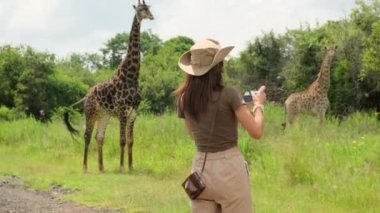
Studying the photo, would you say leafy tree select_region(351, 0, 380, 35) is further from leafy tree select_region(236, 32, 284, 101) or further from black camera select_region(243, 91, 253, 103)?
black camera select_region(243, 91, 253, 103)

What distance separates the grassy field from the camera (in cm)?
799

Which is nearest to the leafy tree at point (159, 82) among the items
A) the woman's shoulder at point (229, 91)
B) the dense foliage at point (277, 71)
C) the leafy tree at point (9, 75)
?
the dense foliage at point (277, 71)

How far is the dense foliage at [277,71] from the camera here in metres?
20.1

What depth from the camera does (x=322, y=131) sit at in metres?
13.9

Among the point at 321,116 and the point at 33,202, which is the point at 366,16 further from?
the point at 33,202

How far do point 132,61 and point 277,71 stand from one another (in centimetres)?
1508

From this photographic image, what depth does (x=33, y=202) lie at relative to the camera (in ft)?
29.2

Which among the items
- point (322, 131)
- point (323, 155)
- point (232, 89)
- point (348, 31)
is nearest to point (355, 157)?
point (323, 155)

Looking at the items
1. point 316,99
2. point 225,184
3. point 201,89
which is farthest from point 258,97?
point 316,99

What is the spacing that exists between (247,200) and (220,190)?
20 cm

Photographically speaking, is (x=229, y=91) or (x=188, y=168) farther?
(x=188, y=168)

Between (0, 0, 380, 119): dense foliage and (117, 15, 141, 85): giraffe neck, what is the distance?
554 centimetres

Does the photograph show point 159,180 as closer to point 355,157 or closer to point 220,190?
point 355,157

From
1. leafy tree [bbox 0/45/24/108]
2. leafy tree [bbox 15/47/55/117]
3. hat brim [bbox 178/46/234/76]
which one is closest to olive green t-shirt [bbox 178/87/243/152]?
hat brim [bbox 178/46/234/76]
